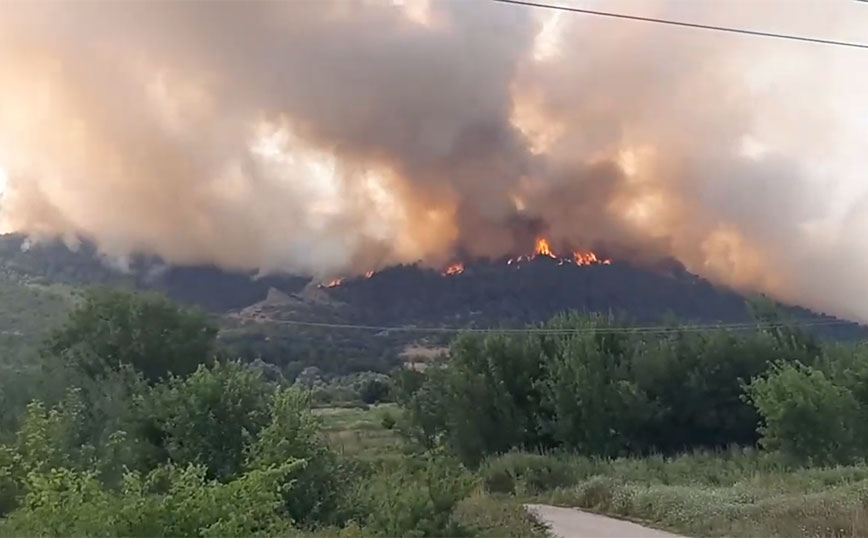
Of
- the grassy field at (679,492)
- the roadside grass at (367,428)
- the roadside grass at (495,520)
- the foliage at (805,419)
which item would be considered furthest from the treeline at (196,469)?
the foliage at (805,419)

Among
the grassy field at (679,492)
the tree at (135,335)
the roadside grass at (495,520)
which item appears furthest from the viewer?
the tree at (135,335)

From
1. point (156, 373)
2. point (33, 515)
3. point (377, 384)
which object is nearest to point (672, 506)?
point (33, 515)

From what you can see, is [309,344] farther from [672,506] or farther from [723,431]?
[672,506]

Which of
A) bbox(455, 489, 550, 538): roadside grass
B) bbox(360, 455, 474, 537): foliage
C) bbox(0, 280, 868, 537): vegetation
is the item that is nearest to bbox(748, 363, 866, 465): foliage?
bbox(0, 280, 868, 537): vegetation

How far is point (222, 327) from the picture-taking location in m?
44.0

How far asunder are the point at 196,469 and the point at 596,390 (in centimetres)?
3273

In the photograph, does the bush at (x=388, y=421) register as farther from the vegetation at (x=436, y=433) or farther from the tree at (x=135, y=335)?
the tree at (x=135, y=335)

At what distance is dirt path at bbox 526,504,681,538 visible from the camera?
64.6 ft

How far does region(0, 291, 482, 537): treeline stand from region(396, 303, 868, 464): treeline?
669 inches

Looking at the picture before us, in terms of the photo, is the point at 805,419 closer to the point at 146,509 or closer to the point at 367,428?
the point at 367,428

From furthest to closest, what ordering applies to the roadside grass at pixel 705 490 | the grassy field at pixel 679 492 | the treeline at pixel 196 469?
the roadside grass at pixel 705 490 < the grassy field at pixel 679 492 < the treeline at pixel 196 469

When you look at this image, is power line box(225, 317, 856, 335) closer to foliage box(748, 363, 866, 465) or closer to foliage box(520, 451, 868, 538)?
foliage box(520, 451, 868, 538)

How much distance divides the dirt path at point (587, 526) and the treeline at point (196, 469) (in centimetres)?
439

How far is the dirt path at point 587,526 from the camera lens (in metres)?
19.7
